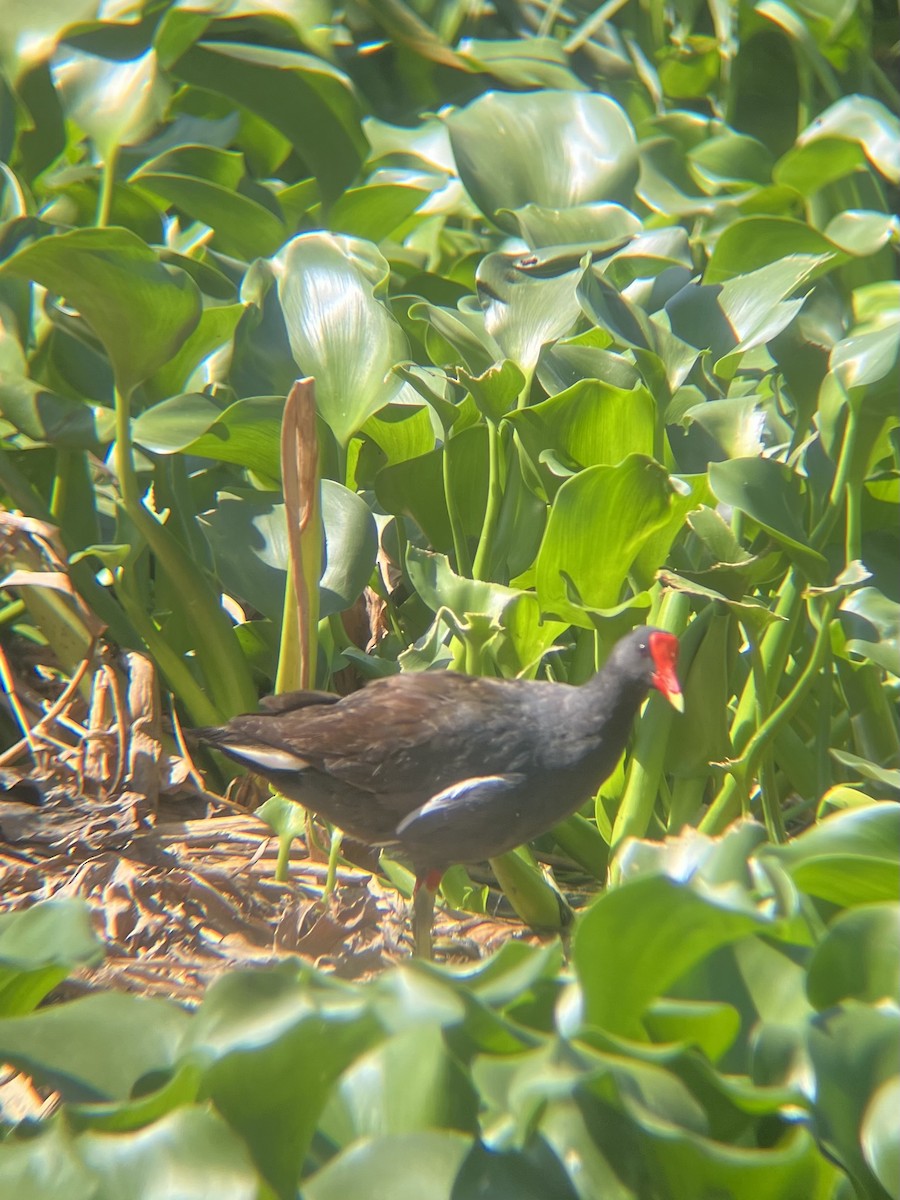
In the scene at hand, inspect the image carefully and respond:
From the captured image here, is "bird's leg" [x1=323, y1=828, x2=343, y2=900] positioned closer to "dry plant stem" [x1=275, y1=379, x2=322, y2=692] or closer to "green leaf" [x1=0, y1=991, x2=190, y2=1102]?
"dry plant stem" [x1=275, y1=379, x2=322, y2=692]

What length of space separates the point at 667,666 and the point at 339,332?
2.44 ft

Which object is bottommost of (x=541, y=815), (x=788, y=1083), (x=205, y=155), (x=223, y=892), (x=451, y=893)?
(x=451, y=893)

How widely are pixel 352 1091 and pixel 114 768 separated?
1054 mm

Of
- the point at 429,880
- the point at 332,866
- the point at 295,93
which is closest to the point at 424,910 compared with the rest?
the point at 429,880

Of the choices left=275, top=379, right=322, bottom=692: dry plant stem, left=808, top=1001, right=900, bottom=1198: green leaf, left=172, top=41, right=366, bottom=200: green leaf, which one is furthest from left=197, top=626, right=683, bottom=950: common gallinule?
left=172, top=41, right=366, bottom=200: green leaf

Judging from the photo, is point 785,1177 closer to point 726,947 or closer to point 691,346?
point 726,947

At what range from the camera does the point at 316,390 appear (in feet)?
6.31

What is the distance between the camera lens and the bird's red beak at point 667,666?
5.31 ft

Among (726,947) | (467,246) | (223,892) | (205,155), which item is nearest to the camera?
(726,947)

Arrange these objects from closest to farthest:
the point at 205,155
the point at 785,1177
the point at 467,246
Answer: the point at 785,1177 → the point at 205,155 → the point at 467,246

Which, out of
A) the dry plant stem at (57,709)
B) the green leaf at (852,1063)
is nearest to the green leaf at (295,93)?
the dry plant stem at (57,709)

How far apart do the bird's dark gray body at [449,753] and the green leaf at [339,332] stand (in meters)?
0.45

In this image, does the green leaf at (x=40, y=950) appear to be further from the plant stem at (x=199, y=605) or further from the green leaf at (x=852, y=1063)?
the plant stem at (x=199, y=605)

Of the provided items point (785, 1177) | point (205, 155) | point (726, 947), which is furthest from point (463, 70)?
point (785, 1177)
